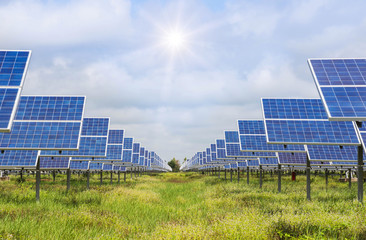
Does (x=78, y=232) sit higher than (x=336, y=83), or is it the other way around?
(x=336, y=83)

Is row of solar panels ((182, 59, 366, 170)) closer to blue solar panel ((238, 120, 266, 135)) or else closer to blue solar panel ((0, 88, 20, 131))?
blue solar panel ((238, 120, 266, 135))

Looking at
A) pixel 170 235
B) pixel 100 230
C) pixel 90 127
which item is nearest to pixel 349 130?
pixel 170 235

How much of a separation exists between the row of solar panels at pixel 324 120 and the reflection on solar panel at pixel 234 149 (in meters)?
5.54

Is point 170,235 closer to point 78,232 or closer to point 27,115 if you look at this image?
point 78,232

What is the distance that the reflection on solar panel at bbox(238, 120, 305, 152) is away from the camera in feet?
84.4

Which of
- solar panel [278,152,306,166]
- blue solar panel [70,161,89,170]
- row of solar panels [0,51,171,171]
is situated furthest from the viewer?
blue solar panel [70,161,89,170]

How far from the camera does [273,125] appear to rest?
70.8 feet

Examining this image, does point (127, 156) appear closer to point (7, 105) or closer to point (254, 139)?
point (254, 139)

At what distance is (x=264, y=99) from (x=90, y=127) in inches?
620

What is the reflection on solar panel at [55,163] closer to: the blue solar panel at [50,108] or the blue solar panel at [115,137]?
the blue solar panel at [50,108]

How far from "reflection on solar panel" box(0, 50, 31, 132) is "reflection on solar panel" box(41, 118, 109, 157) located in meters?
8.67

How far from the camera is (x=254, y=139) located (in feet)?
99.9

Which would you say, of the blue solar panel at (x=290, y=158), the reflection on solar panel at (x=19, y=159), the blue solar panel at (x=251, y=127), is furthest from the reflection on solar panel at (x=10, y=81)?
the blue solar panel at (x=251, y=127)

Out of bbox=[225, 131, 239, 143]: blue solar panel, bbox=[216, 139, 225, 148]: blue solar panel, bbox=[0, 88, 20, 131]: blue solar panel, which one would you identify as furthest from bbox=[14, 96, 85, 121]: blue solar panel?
bbox=[216, 139, 225, 148]: blue solar panel
